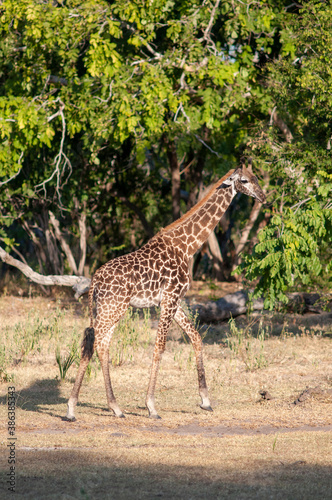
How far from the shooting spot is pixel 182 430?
23.6 feet

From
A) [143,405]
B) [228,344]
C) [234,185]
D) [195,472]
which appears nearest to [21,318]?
[228,344]

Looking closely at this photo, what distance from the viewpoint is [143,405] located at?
8484 millimetres

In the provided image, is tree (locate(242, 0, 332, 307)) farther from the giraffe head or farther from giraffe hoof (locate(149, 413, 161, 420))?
giraffe hoof (locate(149, 413, 161, 420))

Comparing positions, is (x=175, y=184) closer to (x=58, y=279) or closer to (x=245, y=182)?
(x=58, y=279)

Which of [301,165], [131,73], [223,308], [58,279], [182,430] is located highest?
[131,73]

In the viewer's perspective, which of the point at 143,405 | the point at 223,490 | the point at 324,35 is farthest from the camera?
the point at 324,35

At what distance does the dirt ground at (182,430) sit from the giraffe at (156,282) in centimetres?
56

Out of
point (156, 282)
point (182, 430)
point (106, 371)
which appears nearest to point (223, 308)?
point (156, 282)

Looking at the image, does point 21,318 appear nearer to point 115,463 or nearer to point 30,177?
point 30,177

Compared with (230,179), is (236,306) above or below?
below

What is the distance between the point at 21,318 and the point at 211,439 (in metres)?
7.98

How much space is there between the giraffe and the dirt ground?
1.83 ft

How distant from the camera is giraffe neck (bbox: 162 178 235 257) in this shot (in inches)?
331

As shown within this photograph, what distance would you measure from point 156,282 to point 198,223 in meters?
1.09
